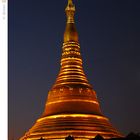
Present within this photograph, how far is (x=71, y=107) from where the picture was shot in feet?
71.7

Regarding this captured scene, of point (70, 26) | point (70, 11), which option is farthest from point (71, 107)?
point (70, 11)

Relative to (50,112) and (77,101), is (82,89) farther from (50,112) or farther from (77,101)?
(50,112)

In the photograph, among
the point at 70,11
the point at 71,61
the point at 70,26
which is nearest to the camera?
the point at 71,61

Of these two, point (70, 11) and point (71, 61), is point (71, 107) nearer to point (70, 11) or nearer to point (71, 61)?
point (71, 61)

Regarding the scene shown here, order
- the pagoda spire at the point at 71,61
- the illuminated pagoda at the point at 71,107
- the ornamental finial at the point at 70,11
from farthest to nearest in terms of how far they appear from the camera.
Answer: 1. the ornamental finial at the point at 70,11
2. the pagoda spire at the point at 71,61
3. the illuminated pagoda at the point at 71,107

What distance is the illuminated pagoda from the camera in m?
20.4

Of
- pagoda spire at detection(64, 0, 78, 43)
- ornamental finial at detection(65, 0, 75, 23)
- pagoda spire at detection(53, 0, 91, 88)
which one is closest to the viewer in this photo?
pagoda spire at detection(53, 0, 91, 88)

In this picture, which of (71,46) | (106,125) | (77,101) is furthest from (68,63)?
(106,125)

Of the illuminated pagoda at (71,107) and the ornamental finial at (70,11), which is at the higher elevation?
the ornamental finial at (70,11)

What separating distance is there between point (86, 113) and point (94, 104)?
4.23 feet

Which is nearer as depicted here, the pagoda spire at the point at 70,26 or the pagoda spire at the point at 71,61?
the pagoda spire at the point at 71,61

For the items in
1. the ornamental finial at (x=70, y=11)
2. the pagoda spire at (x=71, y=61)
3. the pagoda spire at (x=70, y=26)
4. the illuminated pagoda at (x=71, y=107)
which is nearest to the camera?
the illuminated pagoda at (x=71, y=107)

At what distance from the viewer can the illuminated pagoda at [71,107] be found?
66.9 ft

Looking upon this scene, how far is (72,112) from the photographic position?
21.4m
